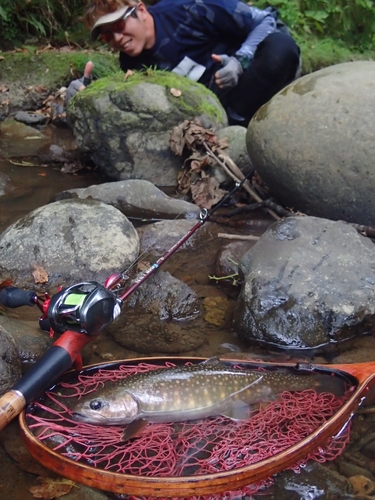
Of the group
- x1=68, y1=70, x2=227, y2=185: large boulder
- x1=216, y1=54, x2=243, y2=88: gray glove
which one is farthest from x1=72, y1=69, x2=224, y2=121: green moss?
x1=216, y1=54, x2=243, y2=88: gray glove

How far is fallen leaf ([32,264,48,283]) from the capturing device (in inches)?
173

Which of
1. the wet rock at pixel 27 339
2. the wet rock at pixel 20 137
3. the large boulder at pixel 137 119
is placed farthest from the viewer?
the wet rock at pixel 20 137

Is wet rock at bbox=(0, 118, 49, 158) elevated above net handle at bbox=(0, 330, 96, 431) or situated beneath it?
situated beneath

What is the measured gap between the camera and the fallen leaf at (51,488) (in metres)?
2.45

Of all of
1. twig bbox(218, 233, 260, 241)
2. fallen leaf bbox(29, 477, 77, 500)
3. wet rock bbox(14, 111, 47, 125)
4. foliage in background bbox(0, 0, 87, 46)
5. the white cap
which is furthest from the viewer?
foliage in background bbox(0, 0, 87, 46)

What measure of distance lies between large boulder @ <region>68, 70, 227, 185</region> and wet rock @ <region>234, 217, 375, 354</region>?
2.73m

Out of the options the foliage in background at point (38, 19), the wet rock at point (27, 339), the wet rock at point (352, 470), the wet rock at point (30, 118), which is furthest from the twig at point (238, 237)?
the foliage in background at point (38, 19)

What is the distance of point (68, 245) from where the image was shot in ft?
15.0

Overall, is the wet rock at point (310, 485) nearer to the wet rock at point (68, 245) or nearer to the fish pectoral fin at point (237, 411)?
the fish pectoral fin at point (237, 411)

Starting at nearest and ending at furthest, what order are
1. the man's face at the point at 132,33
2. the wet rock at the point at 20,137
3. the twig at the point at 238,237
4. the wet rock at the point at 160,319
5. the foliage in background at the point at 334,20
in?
the wet rock at the point at 160,319, the twig at the point at 238,237, the man's face at the point at 132,33, the wet rock at the point at 20,137, the foliage in background at the point at 334,20

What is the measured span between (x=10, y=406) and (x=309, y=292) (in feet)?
7.43

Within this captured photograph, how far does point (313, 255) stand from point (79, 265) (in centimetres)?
192

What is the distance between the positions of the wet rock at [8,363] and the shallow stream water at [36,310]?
296 mm

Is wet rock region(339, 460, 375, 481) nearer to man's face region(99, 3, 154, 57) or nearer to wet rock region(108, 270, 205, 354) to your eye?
wet rock region(108, 270, 205, 354)
